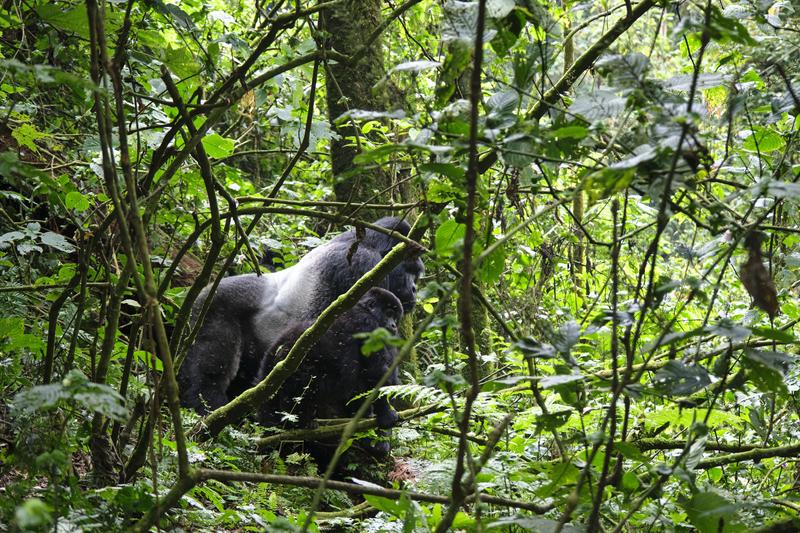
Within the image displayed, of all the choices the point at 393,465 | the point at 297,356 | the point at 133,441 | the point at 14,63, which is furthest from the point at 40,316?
the point at 14,63

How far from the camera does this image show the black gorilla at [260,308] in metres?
3.74

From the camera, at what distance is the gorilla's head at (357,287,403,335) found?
350cm

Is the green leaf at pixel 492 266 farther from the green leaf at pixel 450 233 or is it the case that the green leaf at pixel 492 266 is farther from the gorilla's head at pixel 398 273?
the gorilla's head at pixel 398 273

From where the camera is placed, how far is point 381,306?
11.6 feet

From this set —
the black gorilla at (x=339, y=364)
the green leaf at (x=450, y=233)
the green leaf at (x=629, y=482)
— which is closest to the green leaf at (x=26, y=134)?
the green leaf at (x=450, y=233)

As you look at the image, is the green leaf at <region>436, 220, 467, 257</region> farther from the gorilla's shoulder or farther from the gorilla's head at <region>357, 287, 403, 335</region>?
the gorilla's shoulder

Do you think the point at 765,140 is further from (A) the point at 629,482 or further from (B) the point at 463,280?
(B) the point at 463,280

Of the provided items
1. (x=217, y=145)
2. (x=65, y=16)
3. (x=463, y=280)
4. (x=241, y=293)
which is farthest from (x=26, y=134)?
(x=241, y=293)

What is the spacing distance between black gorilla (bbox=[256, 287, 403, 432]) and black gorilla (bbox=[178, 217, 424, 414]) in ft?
0.76

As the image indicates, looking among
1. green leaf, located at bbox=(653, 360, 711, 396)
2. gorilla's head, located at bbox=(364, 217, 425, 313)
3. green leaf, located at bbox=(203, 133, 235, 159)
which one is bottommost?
gorilla's head, located at bbox=(364, 217, 425, 313)

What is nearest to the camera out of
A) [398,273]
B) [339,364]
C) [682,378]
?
[682,378]

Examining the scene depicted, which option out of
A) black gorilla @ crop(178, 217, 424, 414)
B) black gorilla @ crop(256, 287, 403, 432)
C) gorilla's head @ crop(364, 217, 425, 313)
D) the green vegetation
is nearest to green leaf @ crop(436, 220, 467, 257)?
the green vegetation

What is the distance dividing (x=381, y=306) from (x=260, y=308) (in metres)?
0.75

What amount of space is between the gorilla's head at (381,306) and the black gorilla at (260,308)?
201 mm
